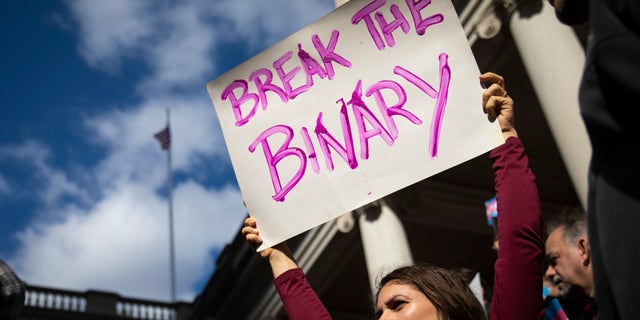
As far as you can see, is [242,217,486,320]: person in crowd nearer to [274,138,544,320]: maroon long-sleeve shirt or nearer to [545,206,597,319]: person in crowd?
[274,138,544,320]: maroon long-sleeve shirt

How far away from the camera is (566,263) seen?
12.9 feet

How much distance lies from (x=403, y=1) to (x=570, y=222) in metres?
1.62

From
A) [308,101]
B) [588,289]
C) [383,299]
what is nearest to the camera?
[383,299]

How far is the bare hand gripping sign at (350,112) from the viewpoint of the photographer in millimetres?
2902

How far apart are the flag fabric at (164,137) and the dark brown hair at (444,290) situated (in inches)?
1123

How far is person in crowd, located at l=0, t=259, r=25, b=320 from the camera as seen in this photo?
1890mm

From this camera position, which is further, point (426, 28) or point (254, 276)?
point (254, 276)

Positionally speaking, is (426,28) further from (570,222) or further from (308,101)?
(570,222)

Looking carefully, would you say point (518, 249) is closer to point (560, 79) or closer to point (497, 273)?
point (497, 273)

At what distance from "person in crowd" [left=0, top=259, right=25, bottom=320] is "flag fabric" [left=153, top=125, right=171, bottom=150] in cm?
2896

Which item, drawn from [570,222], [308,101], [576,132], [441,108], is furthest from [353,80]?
[576,132]

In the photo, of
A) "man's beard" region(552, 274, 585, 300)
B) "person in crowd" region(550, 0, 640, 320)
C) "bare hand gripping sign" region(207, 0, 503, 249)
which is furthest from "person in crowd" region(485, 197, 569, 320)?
"person in crowd" region(550, 0, 640, 320)

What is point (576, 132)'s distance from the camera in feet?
23.9

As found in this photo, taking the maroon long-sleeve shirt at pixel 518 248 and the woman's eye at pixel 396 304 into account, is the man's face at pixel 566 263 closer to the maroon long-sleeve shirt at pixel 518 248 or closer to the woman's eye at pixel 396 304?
the woman's eye at pixel 396 304
